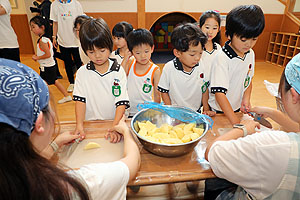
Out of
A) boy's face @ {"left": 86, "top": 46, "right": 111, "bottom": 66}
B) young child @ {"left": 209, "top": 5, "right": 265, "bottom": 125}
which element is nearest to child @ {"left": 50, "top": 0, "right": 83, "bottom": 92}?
boy's face @ {"left": 86, "top": 46, "right": 111, "bottom": 66}

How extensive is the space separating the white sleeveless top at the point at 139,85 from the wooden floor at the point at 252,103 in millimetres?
631

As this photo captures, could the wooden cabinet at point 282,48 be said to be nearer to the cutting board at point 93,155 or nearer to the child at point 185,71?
the child at point 185,71

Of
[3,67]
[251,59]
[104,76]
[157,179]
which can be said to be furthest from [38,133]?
[251,59]

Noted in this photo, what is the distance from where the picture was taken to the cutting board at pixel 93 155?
0.78 meters

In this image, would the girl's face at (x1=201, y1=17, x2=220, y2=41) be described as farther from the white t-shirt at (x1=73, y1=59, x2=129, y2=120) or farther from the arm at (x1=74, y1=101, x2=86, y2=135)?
the arm at (x1=74, y1=101, x2=86, y2=135)

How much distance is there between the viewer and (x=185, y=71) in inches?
53.9

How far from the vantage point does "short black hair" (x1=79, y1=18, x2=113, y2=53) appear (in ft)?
3.57

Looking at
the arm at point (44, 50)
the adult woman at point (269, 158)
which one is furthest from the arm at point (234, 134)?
the arm at point (44, 50)

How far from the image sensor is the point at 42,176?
1.46 feet

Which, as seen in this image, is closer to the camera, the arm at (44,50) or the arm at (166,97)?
the arm at (166,97)

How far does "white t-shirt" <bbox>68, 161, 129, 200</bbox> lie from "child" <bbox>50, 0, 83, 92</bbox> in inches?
113

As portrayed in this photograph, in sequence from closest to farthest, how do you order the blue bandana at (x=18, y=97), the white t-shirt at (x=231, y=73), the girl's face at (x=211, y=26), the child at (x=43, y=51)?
the blue bandana at (x=18, y=97) < the white t-shirt at (x=231, y=73) < the girl's face at (x=211, y=26) < the child at (x=43, y=51)

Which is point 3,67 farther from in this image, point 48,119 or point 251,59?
point 251,59

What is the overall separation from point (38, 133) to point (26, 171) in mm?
101
